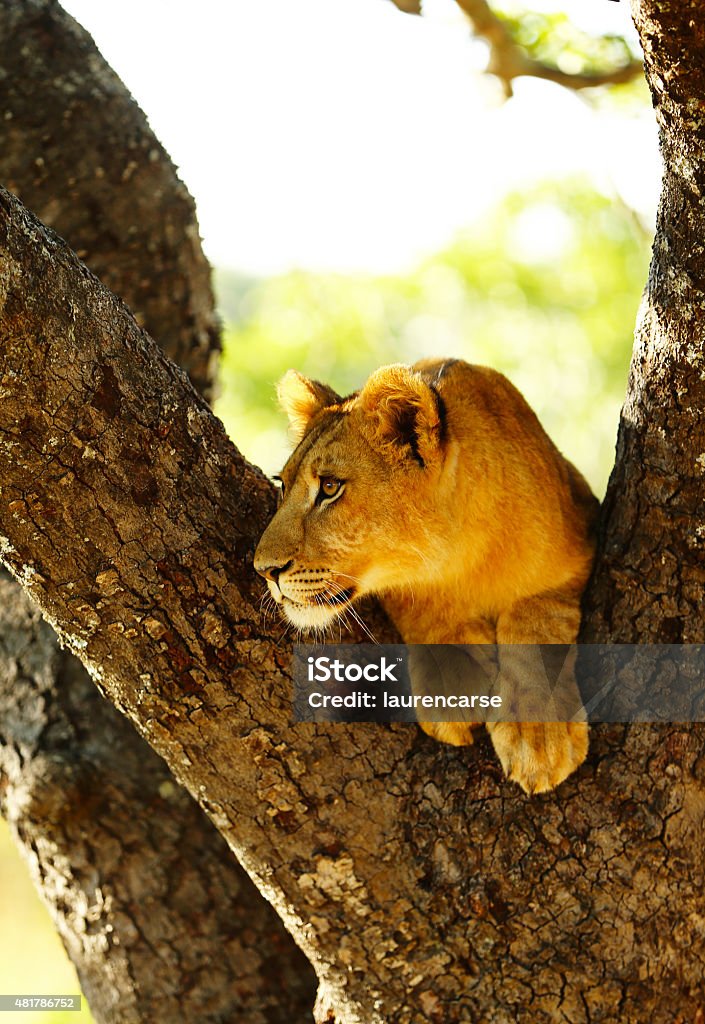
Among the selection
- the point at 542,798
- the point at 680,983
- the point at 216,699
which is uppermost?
the point at 216,699

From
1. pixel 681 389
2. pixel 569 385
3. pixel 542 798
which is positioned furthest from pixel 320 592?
pixel 569 385

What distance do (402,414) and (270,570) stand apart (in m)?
0.70

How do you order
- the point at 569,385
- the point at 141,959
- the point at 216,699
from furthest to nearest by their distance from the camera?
the point at 569,385 < the point at 141,959 < the point at 216,699

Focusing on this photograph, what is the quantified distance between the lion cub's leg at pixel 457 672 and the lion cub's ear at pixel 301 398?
0.97 m

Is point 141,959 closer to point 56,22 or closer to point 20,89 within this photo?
point 20,89

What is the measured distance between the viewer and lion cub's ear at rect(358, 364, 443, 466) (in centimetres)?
312

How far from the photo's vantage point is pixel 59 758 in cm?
354

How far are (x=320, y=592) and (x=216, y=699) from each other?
19.2 inches

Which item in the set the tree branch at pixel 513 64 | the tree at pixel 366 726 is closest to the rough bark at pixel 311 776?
the tree at pixel 366 726

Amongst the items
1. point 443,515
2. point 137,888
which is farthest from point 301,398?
point 137,888

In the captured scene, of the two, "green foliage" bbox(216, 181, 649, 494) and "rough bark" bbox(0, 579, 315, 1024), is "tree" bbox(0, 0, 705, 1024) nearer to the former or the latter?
"rough bark" bbox(0, 579, 315, 1024)

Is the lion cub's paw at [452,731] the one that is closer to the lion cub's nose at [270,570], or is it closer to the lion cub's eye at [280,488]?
the lion cub's nose at [270,570]

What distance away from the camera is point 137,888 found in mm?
3471

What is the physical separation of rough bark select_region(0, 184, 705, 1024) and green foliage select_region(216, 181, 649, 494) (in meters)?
7.79
